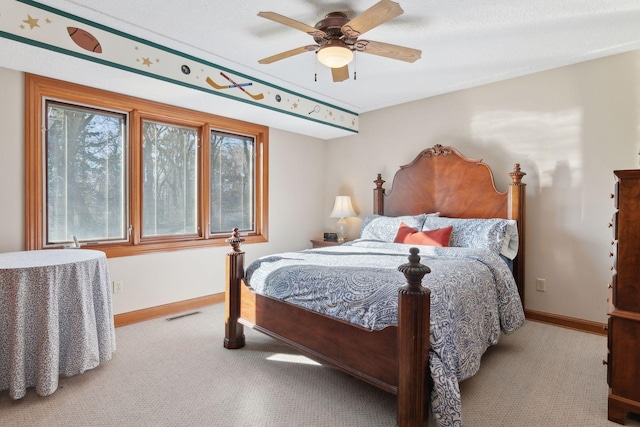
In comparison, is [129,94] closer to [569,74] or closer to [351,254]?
[351,254]

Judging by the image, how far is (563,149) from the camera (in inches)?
125

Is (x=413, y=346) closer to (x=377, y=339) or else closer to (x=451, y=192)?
(x=377, y=339)

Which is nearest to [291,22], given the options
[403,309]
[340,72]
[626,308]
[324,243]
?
[340,72]

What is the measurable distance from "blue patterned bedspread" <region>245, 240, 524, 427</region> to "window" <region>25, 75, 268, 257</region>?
60.5 inches

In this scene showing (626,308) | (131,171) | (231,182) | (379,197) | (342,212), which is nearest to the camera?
(626,308)

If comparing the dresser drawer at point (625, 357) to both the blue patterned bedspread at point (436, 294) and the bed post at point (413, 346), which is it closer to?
the blue patterned bedspread at point (436, 294)

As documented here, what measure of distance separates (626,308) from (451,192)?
213 cm

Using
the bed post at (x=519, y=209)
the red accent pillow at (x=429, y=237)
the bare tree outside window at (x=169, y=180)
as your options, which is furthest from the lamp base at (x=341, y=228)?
the bed post at (x=519, y=209)

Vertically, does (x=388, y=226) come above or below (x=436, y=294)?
above

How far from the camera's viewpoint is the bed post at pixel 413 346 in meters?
1.57

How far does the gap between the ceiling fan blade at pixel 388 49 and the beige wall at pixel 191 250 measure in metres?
2.31

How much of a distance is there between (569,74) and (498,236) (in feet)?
5.35

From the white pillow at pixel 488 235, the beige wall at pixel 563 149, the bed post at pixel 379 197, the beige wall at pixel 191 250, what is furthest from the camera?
the bed post at pixel 379 197

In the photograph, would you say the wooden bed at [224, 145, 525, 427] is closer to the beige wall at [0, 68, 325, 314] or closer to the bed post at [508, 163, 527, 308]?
the bed post at [508, 163, 527, 308]
